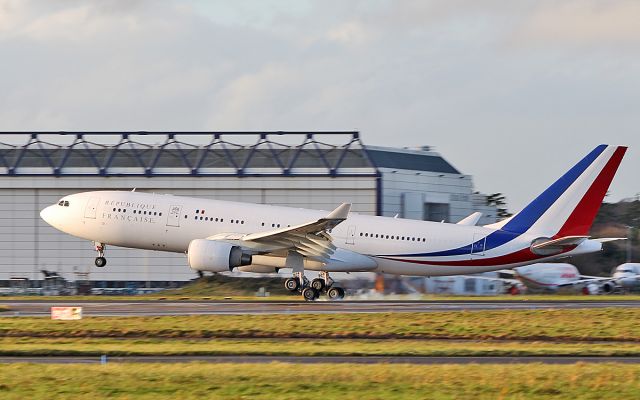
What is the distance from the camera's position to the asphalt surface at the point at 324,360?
26.2 metres

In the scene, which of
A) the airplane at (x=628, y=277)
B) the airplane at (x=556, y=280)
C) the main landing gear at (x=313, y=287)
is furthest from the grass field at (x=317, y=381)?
the airplane at (x=628, y=277)

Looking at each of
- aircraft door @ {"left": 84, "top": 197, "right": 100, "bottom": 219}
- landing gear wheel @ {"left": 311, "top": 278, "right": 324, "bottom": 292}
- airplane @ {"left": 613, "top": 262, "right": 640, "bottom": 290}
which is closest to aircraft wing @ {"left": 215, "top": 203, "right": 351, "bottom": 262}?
landing gear wheel @ {"left": 311, "top": 278, "right": 324, "bottom": 292}

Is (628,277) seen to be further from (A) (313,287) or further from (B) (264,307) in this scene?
(B) (264,307)

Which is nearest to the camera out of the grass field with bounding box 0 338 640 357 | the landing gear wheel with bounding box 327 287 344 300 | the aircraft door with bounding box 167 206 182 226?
the grass field with bounding box 0 338 640 357

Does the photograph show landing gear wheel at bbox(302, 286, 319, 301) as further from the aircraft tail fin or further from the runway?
the aircraft tail fin

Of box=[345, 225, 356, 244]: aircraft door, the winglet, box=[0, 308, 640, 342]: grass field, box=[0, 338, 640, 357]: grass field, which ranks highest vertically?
the winglet

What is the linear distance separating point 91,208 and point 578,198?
79.8ft

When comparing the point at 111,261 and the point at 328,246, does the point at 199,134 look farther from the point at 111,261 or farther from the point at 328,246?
the point at 328,246

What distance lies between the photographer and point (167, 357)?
2728 centimetres

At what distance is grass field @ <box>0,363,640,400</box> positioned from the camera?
66.6 ft

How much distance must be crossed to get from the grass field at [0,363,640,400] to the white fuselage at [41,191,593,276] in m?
26.6

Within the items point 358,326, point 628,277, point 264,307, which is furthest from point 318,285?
point 628,277

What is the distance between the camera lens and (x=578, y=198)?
5150cm

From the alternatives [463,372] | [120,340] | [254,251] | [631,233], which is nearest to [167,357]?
[120,340]
